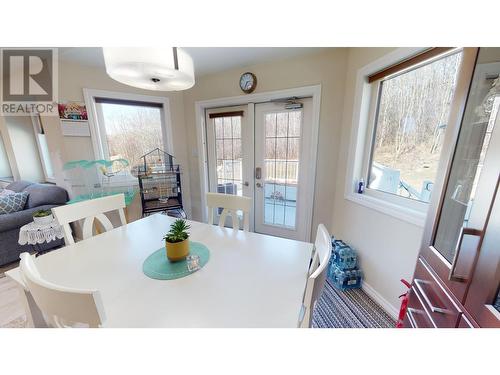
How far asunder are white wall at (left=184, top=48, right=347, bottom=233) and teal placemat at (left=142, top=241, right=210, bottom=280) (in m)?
1.63

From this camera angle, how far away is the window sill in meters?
1.24

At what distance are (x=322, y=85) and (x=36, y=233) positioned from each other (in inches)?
128

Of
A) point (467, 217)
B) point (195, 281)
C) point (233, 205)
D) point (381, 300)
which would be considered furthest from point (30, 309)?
point (381, 300)

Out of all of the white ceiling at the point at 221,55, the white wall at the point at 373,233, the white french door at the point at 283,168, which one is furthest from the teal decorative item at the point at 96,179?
the white wall at the point at 373,233

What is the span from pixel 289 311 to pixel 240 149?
225cm

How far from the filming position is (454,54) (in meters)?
1.14

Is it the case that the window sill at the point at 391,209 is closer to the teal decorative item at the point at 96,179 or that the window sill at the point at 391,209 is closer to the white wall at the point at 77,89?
the teal decorative item at the point at 96,179

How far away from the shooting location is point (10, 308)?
1561mm

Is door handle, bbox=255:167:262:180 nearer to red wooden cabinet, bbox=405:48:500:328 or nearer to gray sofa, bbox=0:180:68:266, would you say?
red wooden cabinet, bbox=405:48:500:328

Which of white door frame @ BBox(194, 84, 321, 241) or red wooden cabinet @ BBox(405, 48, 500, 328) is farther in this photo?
white door frame @ BBox(194, 84, 321, 241)

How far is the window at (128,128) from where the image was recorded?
253cm

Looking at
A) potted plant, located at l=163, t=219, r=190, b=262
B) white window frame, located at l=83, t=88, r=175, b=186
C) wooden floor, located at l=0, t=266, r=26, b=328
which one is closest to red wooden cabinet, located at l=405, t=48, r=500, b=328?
potted plant, located at l=163, t=219, r=190, b=262
